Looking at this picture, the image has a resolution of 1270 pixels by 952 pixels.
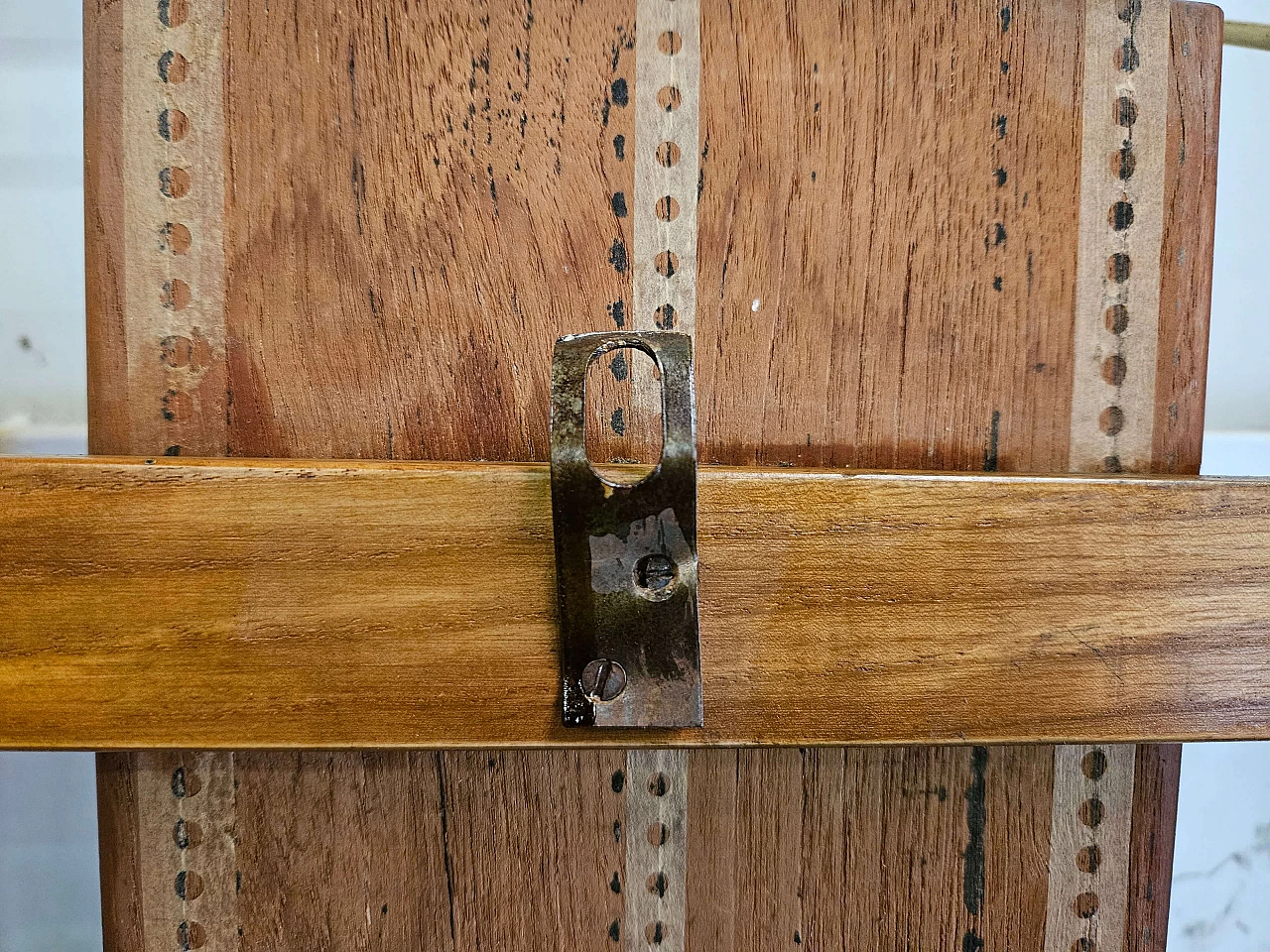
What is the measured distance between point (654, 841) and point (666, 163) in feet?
1.38

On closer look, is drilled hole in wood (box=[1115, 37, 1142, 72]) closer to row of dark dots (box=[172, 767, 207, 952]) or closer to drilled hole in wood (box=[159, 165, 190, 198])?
drilled hole in wood (box=[159, 165, 190, 198])

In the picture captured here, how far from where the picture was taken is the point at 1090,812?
0.45 metres

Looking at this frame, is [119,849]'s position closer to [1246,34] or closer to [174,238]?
[174,238]

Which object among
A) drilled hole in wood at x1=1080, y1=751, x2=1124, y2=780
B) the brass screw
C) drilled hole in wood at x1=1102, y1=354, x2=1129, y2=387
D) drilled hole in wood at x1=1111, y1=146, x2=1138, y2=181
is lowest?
drilled hole in wood at x1=1080, y1=751, x2=1124, y2=780

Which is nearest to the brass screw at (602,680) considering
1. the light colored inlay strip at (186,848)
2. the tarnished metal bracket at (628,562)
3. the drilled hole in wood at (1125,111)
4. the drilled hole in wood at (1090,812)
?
the tarnished metal bracket at (628,562)

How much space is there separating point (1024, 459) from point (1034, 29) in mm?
266

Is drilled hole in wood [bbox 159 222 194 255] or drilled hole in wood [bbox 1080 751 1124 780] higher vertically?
drilled hole in wood [bbox 159 222 194 255]

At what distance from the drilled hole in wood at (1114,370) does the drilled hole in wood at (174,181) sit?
0.57 m

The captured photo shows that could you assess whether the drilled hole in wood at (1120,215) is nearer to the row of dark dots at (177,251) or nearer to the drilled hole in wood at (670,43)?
the drilled hole in wood at (670,43)

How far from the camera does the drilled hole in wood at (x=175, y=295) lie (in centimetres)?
40

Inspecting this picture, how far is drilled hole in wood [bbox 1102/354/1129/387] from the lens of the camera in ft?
1.43

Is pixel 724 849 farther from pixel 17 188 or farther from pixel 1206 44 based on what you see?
pixel 17 188

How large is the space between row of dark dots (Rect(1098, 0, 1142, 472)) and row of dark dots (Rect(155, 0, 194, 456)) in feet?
1.83

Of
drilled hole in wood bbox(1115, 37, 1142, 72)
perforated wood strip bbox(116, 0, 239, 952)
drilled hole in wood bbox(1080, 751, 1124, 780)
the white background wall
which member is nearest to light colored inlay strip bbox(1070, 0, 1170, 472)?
drilled hole in wood bbox(1115, 37, 1142, 72)
